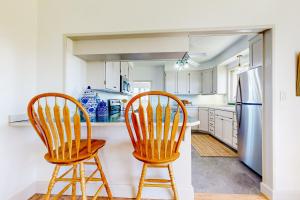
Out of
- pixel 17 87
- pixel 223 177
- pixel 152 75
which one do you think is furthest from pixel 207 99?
pixel 17 87

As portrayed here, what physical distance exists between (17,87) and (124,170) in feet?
4.64

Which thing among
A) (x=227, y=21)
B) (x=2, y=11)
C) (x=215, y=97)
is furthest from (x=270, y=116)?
(x=215, y=97)

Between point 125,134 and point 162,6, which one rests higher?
point 162,6

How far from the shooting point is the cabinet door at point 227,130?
342 centimetres

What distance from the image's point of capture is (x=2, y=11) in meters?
1.47

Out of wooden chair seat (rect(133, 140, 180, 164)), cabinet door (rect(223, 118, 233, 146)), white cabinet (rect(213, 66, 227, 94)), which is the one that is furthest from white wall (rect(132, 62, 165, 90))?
wooden chair seat (rect(133, 140, 180, 164))

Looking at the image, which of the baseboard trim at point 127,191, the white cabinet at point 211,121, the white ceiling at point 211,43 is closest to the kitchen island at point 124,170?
the baseboard trim at point 127,191

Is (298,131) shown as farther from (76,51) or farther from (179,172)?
(76,51)

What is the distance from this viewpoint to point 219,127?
13.2 ft

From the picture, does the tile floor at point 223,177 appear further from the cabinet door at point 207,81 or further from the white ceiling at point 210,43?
the cabinet door at point 207,81

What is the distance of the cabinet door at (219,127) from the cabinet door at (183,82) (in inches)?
67.7

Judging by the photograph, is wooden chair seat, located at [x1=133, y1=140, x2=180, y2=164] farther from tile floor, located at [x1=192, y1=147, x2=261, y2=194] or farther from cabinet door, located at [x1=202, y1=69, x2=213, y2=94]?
cabinet door, located at [x1=202, y1=69, x2=213, y2=94]

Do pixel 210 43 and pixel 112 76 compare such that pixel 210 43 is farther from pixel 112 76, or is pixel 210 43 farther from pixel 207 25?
pixel 112 76

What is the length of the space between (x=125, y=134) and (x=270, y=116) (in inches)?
62.6
